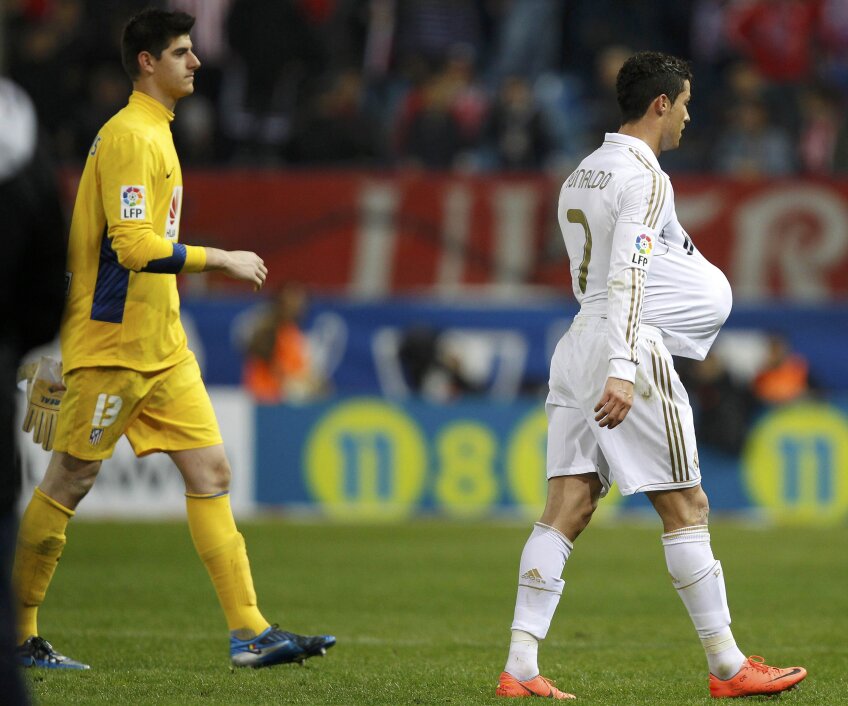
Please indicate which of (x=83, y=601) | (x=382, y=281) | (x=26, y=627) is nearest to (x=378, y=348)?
(x=382, y=281)

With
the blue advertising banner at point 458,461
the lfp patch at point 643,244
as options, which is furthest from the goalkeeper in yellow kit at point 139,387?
the blue advertising banner at point 458,461

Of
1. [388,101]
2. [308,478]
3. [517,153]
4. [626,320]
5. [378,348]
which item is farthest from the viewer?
[388,101]

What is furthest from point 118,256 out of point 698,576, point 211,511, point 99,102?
point 99,102

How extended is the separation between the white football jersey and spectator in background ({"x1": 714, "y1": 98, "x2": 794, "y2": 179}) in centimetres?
1115

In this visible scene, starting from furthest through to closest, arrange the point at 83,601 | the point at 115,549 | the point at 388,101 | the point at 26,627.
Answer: the point at 388,101 < the point at 115,549 < the point at 83,601 < the point at 26,627

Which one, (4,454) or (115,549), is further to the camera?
(115,549)

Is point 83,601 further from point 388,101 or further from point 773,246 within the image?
point 388,101

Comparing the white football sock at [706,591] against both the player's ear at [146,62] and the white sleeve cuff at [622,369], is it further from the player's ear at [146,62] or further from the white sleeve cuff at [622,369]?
the player's ear at [146,62]

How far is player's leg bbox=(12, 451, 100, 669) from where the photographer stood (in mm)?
6246

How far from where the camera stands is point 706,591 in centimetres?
564

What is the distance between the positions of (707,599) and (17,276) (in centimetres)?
290

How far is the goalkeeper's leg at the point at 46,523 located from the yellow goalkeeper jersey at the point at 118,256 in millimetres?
412

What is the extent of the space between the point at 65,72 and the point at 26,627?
12090 mm

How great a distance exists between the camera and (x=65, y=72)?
17.5m
